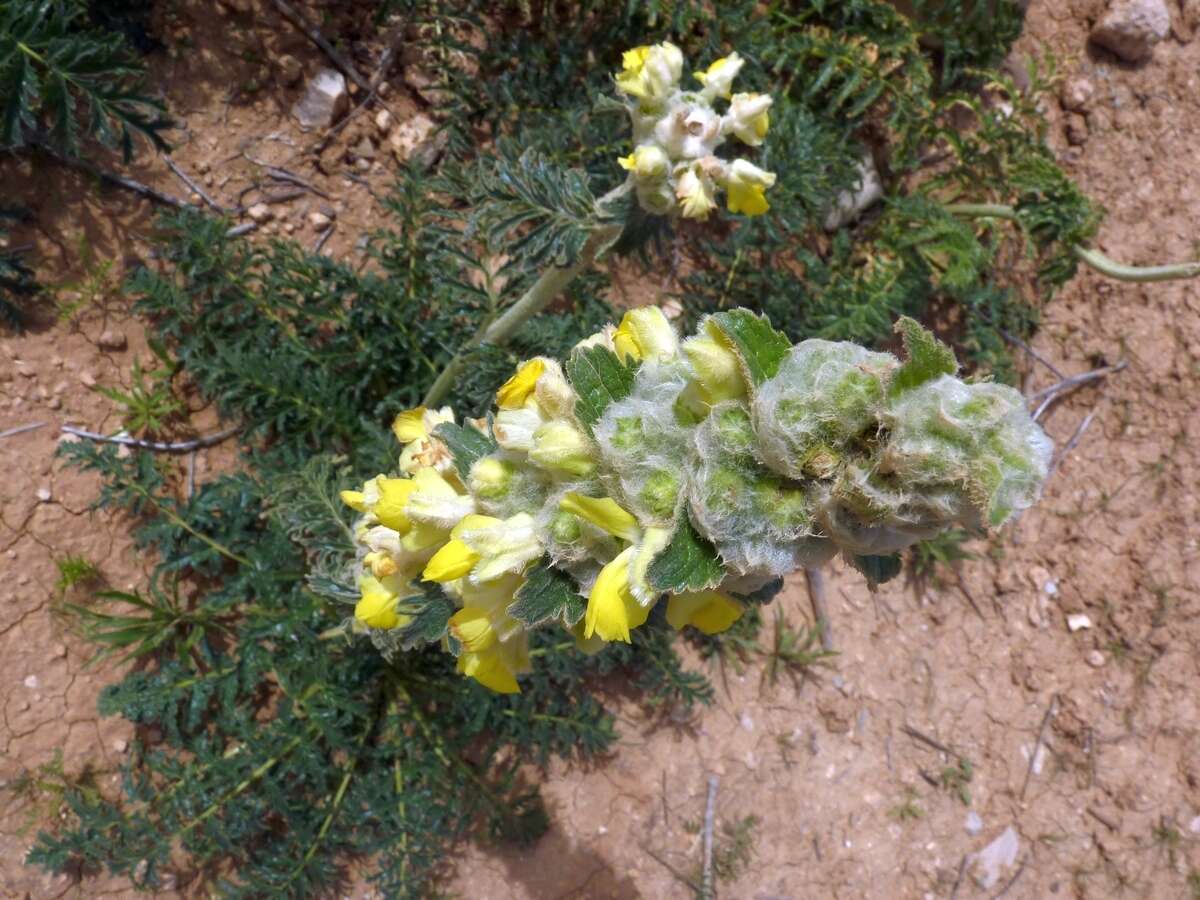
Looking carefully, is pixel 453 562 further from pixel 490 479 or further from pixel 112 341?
pixel 112 341

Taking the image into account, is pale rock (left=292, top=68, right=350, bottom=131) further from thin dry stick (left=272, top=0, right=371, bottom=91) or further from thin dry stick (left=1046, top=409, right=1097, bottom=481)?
thin dry stick (left=1046, top=409, right=1097, bottom=481)

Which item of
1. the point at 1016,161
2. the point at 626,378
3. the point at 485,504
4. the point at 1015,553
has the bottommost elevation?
the point at 1015,553

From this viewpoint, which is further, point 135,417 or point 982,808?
point 982,808

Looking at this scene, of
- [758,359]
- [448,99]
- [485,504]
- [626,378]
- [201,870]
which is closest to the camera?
[758,359]

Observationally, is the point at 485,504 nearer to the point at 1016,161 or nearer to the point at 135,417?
the point at 135,417

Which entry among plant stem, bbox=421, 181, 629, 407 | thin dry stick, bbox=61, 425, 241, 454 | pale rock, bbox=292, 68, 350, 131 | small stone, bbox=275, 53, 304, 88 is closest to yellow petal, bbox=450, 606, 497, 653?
plant stem, bbox=421, 181, 629, 407

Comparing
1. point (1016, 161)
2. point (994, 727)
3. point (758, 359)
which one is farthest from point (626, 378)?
point (994, 727)

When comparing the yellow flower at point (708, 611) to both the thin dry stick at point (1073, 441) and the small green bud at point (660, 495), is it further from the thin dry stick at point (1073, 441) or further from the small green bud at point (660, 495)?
the thin dry stick at point (1073, 441)

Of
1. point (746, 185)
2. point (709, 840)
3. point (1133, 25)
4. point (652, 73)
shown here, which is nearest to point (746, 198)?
point (746, 185)
